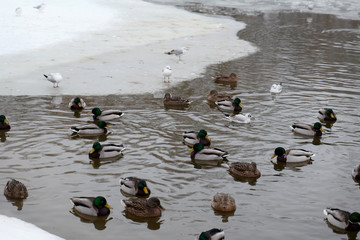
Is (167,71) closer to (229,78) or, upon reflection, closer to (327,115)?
(229,78)

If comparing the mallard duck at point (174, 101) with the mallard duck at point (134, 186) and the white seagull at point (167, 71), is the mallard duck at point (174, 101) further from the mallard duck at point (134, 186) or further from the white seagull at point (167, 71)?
the mallard duck at point (134, 186)

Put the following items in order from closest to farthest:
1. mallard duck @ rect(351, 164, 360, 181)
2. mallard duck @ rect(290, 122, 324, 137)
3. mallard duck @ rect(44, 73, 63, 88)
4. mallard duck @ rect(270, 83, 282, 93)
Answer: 1. mallard duck @ rect(351, 164, 360, 181)
2. mallard duck @ rect(290, 122, 324, 137)
3. mallard duck @ rect(44, 73, 63, 88)
4. mallard duck @ rect(270, 83, 282, 93)

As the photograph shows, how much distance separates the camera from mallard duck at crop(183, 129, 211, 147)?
1305cm

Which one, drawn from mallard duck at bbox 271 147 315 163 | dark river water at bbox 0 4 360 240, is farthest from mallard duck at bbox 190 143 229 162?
mallard duck at bbox 271 147 315 163

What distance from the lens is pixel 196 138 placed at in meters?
13.2

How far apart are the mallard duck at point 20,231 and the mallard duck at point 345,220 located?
472 cm

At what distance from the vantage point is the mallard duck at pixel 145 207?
9695 mm

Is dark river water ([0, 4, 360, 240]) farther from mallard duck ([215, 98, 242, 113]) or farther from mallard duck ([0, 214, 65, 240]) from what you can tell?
mallard duck ([215, 98, 242, 113])

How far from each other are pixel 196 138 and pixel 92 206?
4.15 meters

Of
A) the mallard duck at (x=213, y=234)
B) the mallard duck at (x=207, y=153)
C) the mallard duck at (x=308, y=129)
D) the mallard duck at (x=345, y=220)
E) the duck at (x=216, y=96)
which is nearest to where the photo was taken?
the mallard duck at (x=213, y=234)

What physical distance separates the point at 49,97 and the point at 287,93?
7.91m

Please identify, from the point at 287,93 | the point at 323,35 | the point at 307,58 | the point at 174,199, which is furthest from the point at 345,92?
the point at 323,35

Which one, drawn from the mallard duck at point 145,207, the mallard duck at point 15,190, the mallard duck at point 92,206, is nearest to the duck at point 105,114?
the mallard duck at point 15,190

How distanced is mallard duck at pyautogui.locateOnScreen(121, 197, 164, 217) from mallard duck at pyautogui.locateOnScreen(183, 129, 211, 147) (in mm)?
3493
